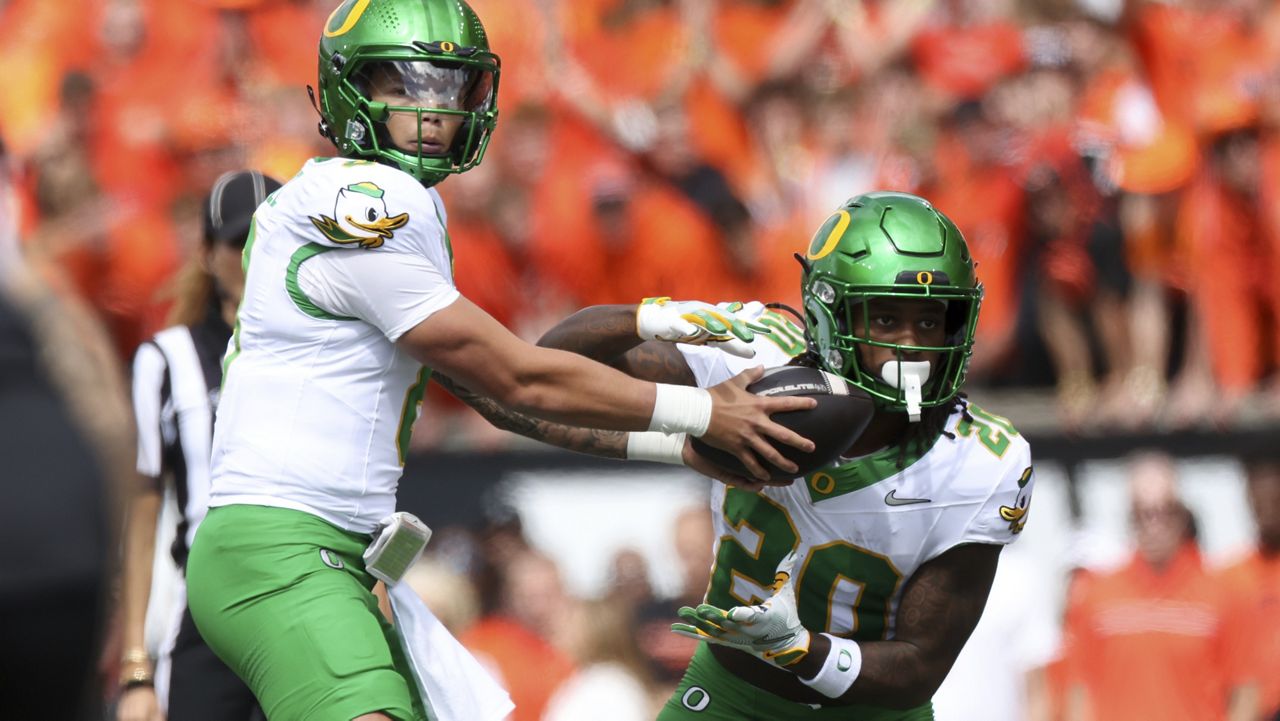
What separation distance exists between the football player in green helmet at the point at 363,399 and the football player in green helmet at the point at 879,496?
1.07 ft

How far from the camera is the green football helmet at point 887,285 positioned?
409 centimetres

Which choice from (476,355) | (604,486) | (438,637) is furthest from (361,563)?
(604,486)

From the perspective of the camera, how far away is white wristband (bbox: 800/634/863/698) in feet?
13.2

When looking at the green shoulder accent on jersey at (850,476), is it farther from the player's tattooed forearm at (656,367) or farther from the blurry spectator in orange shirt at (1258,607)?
the blurry spectator in orange shirt at (1258,607)

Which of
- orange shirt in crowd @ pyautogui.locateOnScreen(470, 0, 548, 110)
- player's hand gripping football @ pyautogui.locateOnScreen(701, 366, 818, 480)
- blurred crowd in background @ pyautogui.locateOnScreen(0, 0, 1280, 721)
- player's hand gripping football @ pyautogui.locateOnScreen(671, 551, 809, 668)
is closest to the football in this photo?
player's hand gripping football @ pyautogui.locateOnScreen(701, 366, 818, 480)

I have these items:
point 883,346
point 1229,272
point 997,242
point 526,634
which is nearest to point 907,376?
point 883,346

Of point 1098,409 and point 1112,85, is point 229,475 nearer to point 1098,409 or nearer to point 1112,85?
point 1098,409

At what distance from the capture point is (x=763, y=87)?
9.03 metres

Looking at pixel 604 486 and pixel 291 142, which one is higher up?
pixel 291 142

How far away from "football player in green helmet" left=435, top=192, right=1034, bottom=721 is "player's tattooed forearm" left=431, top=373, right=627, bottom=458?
0.07 meters

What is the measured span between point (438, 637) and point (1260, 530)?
13.5ft

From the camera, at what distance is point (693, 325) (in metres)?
3.93

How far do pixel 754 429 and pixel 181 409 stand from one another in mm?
1866

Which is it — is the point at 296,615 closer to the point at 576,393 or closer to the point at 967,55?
the point at 576,393
